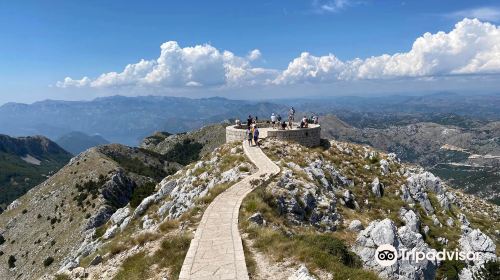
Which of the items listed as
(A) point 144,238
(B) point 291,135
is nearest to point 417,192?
(B) point 291,135

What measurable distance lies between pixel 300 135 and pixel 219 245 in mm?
34784

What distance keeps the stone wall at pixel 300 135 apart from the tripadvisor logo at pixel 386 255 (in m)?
29.0

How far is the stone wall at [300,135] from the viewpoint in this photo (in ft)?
171

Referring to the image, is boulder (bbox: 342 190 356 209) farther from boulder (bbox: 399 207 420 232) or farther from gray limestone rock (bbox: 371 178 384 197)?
gray limestone rock (bbox: 371 178 384 197)

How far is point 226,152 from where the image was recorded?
47656 mm

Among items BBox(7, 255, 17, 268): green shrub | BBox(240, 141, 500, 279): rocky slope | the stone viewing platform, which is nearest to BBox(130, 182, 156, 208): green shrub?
the stone viewing platform

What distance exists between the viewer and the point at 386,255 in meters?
23.8

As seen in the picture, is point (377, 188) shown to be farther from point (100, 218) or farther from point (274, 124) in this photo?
point (100, 218)

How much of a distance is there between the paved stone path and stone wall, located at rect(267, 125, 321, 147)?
22.0 m

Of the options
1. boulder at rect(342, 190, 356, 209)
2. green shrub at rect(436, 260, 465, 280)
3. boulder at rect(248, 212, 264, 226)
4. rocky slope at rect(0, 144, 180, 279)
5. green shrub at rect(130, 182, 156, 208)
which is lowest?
rocky slope at rect(0, 144, 180, 279)

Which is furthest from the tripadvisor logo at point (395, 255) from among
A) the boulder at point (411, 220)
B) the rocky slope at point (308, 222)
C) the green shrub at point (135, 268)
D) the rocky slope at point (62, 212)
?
the rocky slope at point (62, 212)

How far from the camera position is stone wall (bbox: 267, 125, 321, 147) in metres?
52.0

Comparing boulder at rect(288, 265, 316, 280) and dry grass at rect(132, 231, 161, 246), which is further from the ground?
boulder at rect(288, 265, 316, 280)

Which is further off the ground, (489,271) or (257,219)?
(257,219)
